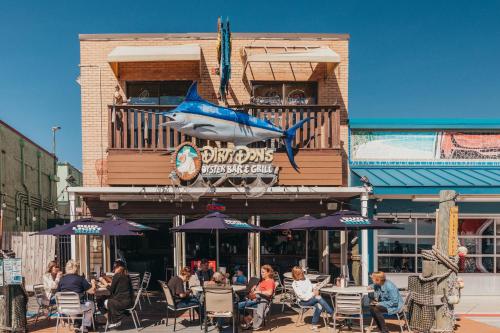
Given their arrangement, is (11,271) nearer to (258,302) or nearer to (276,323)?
(258,302)

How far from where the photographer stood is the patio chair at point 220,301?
320 inches

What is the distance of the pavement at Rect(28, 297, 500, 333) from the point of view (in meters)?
8.80

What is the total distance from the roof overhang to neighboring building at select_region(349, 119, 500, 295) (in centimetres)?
549

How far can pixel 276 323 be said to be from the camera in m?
9.29

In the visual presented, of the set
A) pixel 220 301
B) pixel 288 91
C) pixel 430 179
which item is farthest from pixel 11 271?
pixel 430 179

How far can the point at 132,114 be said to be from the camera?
12070mm

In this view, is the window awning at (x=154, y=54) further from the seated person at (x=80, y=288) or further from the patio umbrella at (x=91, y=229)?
the seated person at (x=80, y=288)

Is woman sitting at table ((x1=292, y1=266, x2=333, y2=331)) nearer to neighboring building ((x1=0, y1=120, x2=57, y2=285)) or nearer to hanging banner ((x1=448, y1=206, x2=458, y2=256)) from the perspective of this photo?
hanging banner ((x1=448, y1=206, x2=458, y2=256))

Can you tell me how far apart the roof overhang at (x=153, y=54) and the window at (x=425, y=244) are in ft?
26.1

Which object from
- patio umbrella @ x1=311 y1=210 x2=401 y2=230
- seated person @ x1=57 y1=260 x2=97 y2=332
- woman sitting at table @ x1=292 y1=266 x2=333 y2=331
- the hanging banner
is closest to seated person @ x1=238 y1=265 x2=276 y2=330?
woman sitting at table @ x1=292 y1=266 x2=333 y2=331

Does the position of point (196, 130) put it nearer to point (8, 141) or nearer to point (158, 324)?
point (158, 324)

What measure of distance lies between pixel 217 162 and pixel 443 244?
6.02 m

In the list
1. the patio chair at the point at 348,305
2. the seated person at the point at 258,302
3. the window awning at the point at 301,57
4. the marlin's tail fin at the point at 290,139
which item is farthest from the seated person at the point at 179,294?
the window awning at the point at 301,57

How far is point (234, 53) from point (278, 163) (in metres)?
4.00
